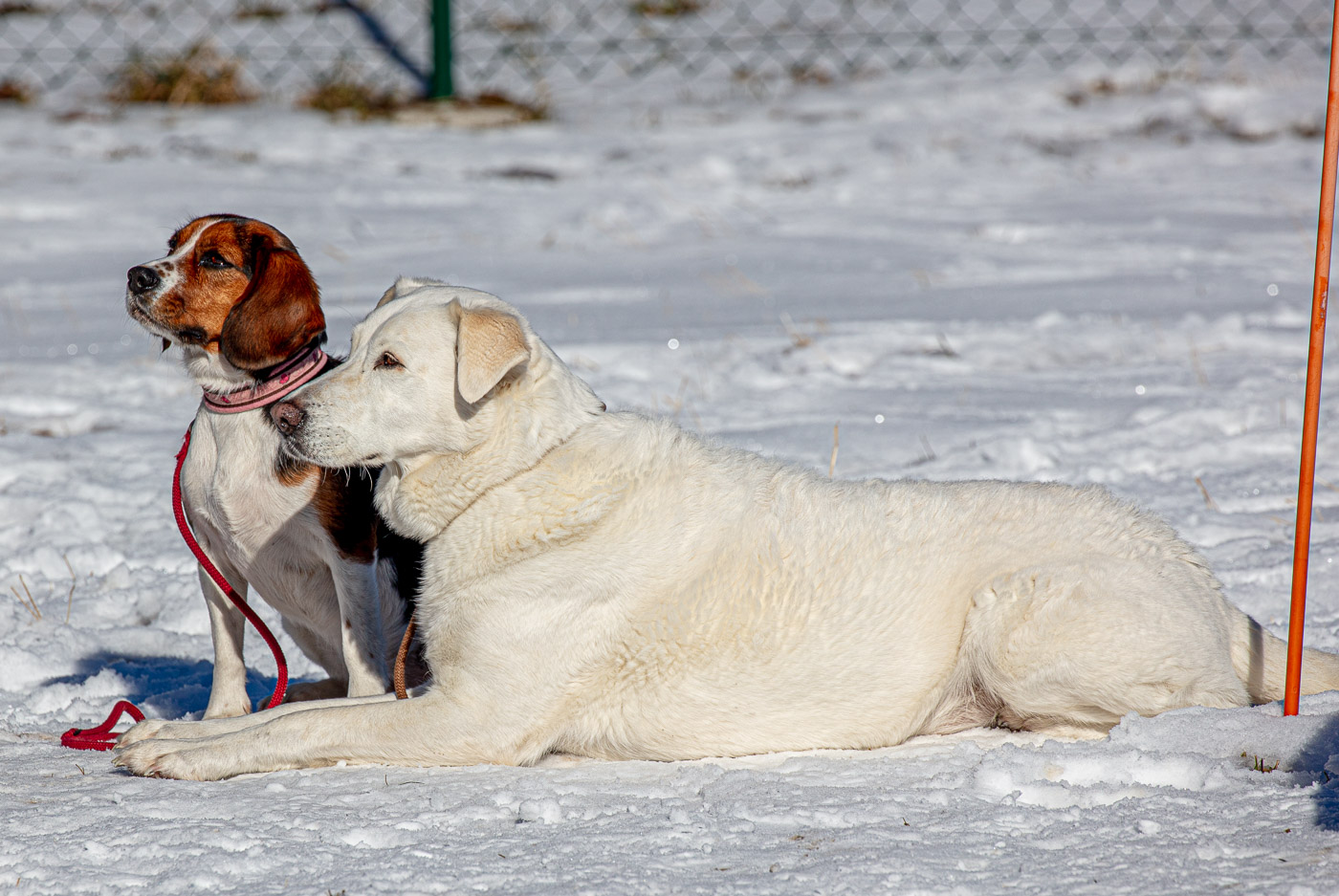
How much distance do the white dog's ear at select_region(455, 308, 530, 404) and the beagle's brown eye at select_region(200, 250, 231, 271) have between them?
1.17m

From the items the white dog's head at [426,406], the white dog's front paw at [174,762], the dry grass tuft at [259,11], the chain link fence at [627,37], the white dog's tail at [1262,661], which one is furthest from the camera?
the dry grass tuft at [259,11]

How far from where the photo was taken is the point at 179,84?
14.9 meters

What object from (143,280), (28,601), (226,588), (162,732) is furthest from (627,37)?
(162,732)

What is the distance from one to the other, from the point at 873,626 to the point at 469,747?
Result: 1130mm

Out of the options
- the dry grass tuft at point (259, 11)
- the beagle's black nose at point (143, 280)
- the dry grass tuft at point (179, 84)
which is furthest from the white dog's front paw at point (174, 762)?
the dry grass tuft at point (259, 11)

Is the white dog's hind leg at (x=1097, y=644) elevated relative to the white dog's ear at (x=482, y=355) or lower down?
lower down

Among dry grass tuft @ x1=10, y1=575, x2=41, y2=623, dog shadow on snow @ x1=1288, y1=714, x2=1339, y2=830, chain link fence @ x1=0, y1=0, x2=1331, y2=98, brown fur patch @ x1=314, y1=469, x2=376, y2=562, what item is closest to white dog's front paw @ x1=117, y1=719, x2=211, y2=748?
brown fur patch @ x1=314, y1=469, x2=376, y2=562

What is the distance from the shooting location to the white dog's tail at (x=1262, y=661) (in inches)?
141

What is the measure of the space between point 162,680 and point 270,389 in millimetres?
1274

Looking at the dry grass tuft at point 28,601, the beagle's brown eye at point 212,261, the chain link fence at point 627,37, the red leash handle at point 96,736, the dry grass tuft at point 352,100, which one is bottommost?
the dry grass tuft at point 28,601

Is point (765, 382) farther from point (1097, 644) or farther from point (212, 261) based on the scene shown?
point (1097, 644)

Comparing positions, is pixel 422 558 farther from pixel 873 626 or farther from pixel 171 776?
pixel 873 626

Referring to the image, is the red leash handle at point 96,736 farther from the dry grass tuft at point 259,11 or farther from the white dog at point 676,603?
the dry grass tuft at point 259,11

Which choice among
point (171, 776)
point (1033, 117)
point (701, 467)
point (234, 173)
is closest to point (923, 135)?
point (1033, 117)
